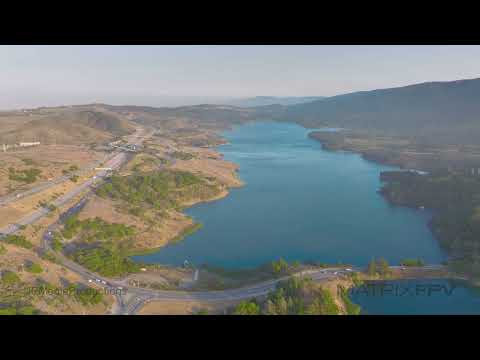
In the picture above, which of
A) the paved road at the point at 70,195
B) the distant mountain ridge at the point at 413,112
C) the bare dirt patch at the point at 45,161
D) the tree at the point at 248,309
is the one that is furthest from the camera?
the distant mountain ridge at the point at 413,112

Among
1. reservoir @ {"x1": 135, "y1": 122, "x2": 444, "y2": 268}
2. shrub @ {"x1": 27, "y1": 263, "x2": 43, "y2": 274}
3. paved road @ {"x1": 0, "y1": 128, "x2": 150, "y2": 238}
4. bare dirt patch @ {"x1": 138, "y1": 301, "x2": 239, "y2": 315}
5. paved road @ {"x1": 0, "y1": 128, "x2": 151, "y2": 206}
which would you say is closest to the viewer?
bare dirt patch @ {"x1": 138, "y1": 301, "x2": 239, "y2": 315}

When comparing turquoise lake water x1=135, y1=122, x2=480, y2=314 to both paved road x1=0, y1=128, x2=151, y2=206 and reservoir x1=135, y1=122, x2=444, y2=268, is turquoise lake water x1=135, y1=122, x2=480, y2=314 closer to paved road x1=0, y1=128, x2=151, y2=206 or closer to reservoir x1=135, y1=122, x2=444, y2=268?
reservoir x1=135, y1=122, x2=444, y2=268

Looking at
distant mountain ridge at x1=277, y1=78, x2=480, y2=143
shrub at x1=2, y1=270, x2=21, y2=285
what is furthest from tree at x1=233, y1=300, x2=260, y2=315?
distant mountain ridge at x1=277, y1=78, x2=480, y2=143

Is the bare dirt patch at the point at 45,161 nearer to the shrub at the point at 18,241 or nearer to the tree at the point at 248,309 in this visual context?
the shrub at the point at 18,241

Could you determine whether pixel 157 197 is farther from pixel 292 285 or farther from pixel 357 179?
pixel 357 179

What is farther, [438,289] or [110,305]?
[438,289]

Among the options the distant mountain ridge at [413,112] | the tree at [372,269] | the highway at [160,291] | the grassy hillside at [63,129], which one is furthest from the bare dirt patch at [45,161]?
the distant mountain ridge at [413,112]

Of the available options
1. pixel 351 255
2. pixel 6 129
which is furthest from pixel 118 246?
pixel 6 129

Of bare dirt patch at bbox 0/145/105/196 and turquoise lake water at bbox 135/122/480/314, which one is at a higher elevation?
bare dirt patch at bbox 0/145/105/196
